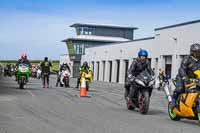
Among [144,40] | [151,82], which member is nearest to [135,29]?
[144,40]

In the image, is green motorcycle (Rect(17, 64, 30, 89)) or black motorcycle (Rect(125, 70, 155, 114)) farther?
green motorcycle (Rect(17, 64, 30, 89))

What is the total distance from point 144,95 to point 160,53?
133 ft

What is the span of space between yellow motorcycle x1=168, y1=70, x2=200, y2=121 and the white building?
1334 inches

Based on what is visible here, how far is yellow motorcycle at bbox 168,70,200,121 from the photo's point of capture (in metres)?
12.4

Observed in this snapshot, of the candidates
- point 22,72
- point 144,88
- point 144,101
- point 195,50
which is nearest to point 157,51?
point 22,72

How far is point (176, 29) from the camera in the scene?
5119 centimetres

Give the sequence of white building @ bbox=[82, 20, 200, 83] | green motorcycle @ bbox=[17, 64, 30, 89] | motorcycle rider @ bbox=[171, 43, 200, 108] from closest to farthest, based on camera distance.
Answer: motorcycle rider @ bbox=[171, 43, 200, 108] < green motorcycle @ bbox=[17, 64, 30, 89] < white building @ bbox=[82, 20, 200, 83]

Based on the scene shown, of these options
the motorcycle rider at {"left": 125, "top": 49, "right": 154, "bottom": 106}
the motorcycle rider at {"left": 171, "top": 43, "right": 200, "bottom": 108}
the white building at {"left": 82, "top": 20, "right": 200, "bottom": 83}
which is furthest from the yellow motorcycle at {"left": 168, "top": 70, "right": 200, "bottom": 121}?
the white building at {"left": 82, "top": 20, "right": 200, "bottom": 83}

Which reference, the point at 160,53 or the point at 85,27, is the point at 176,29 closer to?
the point at 160,53

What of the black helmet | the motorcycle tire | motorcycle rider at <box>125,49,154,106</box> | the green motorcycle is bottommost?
the motorcycle tire

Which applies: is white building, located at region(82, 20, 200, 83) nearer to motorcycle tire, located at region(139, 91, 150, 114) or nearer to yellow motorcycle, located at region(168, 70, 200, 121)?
motorcycle tire, located at region(139, 91, 150, 114)

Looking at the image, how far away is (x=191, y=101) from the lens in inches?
494

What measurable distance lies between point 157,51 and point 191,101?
4424 centimetres

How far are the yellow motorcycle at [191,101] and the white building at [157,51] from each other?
33.9 metres
